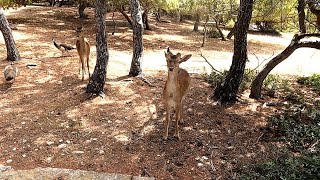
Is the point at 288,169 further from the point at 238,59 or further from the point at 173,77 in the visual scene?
the point at 238,59

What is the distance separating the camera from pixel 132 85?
10.4 meters

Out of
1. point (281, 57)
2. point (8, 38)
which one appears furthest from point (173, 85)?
point (8, 38)

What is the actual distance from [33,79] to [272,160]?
7.77 metres

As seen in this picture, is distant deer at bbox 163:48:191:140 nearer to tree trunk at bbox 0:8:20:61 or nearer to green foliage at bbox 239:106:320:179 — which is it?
green foliage at bbox 239:106:320:179

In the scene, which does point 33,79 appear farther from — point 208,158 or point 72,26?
point 72,26

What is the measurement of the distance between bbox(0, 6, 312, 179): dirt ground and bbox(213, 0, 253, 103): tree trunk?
0.36 meters

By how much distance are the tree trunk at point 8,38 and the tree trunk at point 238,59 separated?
7.76 metres

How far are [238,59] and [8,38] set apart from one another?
8.40 m

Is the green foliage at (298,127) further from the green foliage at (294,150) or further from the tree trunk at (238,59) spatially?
the tree trunk at (238,59)

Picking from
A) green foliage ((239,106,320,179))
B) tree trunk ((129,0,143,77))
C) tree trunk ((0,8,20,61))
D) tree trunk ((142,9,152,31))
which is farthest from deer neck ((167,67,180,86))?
tree trunk ((142,9,152,31))

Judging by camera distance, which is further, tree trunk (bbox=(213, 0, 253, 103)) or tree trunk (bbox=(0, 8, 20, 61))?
tree trunk (bbox=(0, 8, 20, 61))

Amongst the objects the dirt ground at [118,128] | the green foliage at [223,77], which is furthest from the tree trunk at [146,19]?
the green foliage at [223,77]

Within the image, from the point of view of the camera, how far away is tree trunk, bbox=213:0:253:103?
8250 millimetres

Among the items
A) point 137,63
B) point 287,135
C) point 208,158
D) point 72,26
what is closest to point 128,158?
point 208,158
